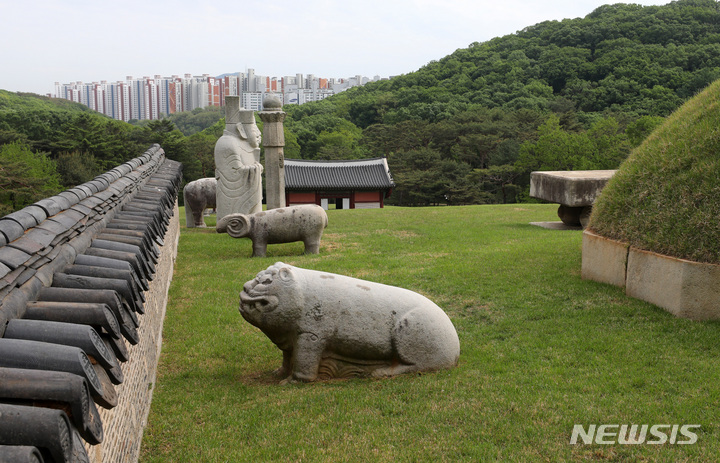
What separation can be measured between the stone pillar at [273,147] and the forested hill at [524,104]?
23.5 meters

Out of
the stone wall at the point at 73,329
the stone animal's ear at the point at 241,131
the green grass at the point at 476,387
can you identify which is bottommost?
the green grass at the point at 476,387

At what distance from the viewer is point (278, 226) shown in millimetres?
14141

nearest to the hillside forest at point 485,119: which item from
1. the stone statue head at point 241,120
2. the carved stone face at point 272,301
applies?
the stone statue head at point 241,120

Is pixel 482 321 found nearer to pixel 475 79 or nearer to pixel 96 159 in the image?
pixel 96 159

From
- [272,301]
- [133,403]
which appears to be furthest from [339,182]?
[133,403]

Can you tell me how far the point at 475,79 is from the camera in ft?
212

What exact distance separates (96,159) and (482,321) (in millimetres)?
35978

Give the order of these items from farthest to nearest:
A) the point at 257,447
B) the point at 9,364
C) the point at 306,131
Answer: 1. the point at 306,131
2. the point at 257,447
3. the point at 9,364

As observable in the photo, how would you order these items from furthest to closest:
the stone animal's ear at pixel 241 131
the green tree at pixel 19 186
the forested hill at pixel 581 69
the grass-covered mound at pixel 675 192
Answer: the forested hill at pixel 581 69
the green tree at pixel 19 186
the stone animal's ear at pixel 241 131
the grass-covered mound at pixel 675 192

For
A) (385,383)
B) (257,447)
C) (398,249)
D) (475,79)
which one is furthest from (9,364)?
(475,79)

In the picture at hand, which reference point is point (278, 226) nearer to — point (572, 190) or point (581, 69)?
point (572, 190)

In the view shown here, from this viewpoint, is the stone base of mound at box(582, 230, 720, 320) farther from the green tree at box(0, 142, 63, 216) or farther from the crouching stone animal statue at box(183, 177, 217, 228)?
the green tree at box(0, 142, 63, 216)

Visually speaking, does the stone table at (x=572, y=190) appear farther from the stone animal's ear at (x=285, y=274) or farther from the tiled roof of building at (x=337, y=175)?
the tiled roof of building at (x=337, y=175)

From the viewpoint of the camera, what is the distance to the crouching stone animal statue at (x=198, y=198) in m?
19.6
